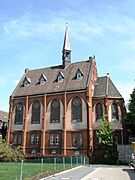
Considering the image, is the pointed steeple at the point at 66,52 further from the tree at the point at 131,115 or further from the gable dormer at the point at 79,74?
the tree at the point at 131,115

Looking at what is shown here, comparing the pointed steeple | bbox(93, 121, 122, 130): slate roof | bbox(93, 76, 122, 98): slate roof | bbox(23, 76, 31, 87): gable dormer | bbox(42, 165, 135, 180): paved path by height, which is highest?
the pointed steeple

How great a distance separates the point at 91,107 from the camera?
51.5 meters

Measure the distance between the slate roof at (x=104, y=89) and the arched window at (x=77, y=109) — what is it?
401 centimetres

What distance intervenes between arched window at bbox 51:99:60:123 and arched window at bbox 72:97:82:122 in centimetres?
341

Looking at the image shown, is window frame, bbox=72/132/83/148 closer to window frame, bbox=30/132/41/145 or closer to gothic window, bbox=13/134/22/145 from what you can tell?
window frame, bbox=30/132/41/145


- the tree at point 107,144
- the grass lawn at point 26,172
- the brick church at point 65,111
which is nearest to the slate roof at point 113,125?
the brick church at point 65,111

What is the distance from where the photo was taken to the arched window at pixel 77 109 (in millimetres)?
51250

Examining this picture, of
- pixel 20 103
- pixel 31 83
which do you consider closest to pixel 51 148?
pixel 20 103

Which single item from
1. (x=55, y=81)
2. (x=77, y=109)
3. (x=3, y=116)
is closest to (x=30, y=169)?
(x=77, y=109)

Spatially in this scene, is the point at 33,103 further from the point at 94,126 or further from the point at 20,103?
the point at 94,126

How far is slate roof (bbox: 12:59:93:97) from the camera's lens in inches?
2136

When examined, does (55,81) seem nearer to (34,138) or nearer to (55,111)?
(55,111)

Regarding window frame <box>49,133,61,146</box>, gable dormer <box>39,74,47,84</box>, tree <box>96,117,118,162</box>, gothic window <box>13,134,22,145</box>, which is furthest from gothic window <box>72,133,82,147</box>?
gable dormer <box>39,74,47,84</box>

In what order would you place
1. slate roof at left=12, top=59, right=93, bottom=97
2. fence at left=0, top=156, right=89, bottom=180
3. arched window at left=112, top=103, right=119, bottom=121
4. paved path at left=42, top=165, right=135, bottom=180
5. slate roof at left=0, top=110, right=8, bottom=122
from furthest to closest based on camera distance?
1. slate roof at left=0, top=110, right=8, bottom=122
2. slate roof at left=12, top=59, right=93, bottom=97
3. arched window at left=112, top=103, right=119, bottom=121
4. paved path at left=42, top=165, right=135, bottom=180
5. fence at left=0, top=156, right=89, bottom=180
